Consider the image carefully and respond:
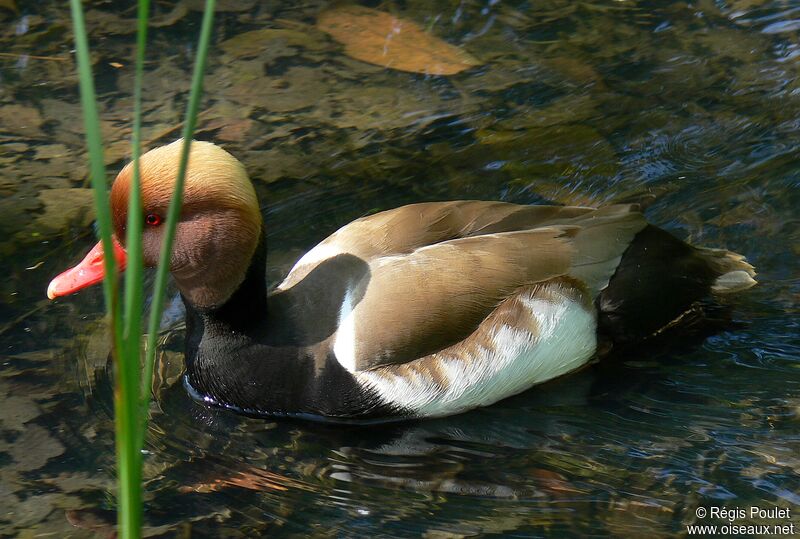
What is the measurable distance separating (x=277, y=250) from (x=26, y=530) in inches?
84.7

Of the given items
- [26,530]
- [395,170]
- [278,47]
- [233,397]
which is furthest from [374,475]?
[278,47]

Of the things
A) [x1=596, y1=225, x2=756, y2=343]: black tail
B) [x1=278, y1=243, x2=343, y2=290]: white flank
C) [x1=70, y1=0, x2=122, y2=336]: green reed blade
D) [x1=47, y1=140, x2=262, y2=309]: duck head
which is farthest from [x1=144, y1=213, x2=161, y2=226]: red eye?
[x1=70, y1=0, x2=122, y2=336]: green reed blade

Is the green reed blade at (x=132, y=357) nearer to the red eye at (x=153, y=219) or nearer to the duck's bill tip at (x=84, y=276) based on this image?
the red eye at (x=153, y=219)

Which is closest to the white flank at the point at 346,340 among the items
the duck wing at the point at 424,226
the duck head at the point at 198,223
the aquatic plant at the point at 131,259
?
the duck wing at the point at 424,226

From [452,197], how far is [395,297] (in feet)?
5.02

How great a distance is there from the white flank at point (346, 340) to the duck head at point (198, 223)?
450 mm

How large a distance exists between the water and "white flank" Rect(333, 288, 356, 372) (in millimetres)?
307

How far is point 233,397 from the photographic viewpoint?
4.40m

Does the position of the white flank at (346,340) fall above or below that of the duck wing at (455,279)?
below

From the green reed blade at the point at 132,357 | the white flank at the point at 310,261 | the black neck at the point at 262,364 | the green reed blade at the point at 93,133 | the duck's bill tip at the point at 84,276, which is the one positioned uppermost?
the green reed blade at the point at 93,133

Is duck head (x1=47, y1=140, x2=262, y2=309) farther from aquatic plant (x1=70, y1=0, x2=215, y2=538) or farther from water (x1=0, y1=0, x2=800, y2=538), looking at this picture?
aquatic plant (x1=70, y1=0, x2=215, y2=538)

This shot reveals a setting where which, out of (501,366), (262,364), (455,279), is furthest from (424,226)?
(262,364)

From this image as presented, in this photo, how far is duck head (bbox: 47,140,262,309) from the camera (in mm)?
3961

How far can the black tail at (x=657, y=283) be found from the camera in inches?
182
